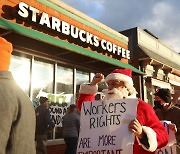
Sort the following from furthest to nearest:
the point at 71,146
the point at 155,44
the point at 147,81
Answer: the point at 155,44 → the point at 147,81 → the point at 71,146

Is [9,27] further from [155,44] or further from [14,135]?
[155,44]

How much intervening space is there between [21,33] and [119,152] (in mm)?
4698

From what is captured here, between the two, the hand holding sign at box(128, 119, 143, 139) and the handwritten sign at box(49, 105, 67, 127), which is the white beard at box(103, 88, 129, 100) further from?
the handwritten sign at box(49, 105, 67, 127)

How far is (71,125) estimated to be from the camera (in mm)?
7930

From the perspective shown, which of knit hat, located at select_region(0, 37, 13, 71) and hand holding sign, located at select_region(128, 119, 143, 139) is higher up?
knit hat, located at select_region(0, 37, 13, 71)

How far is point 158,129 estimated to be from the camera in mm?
2748

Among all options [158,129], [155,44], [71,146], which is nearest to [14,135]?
[158,129]

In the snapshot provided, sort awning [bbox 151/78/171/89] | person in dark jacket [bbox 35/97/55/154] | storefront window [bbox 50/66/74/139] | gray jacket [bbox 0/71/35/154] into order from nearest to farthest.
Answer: gray jacket [bbox 0/71/35/154] < person in dark jacket [bbox 35/97/55/154] < storefront window [bbox 50/66/74/139] < awning [bbox 151/78/171/89]

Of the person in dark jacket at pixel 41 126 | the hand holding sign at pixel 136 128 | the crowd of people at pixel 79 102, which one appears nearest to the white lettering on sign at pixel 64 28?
the person in dark jacket at pixel 41 126

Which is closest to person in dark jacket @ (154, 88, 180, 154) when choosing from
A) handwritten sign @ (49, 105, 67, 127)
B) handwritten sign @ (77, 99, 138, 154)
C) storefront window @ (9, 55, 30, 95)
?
handwritten sign @ (77, 99, 138, 154)

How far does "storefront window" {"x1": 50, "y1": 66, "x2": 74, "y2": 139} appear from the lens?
894 cm

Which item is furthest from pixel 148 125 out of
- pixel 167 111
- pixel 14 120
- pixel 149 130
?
pixel 167 111

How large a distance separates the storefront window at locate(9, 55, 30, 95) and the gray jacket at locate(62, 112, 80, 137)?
150 cm

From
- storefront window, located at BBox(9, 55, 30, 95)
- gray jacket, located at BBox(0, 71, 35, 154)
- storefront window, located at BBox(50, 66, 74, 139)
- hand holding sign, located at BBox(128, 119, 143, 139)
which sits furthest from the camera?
storefront window, located at BBox(50, 66, 74, 139)
